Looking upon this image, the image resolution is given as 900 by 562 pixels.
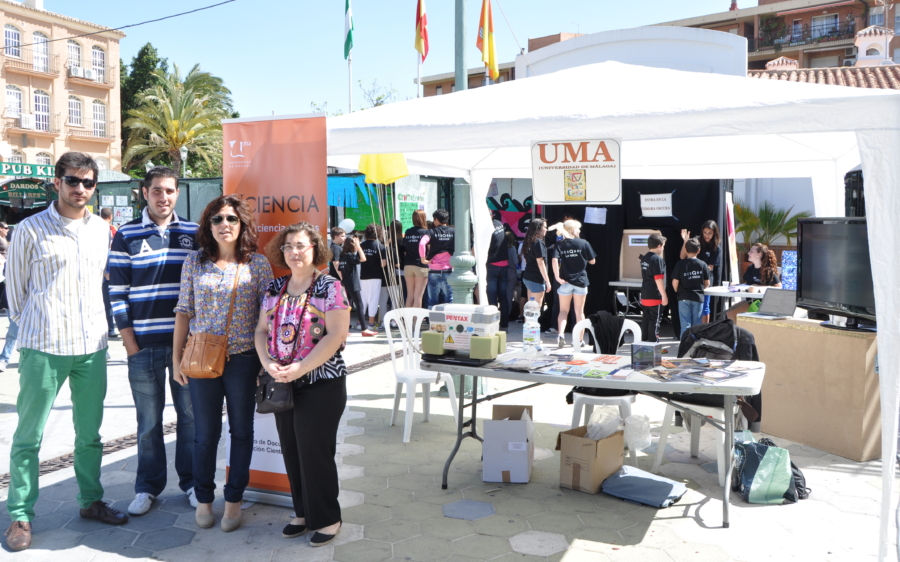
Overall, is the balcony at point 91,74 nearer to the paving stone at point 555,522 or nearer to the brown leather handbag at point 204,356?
the brown leather handbag at point 204,356

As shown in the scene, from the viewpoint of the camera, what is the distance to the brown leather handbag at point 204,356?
3102 mm

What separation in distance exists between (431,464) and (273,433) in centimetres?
116

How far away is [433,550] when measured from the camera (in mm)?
3182

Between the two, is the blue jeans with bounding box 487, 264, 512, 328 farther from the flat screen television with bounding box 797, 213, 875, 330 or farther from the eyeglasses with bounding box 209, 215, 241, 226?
the eyeglasses with bounding box 209, 215, 241, 226

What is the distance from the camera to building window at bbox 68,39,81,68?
120 ft

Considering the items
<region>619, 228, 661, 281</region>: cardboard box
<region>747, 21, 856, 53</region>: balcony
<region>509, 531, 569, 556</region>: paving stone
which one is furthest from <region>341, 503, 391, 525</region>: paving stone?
<region>747, 21, 856, 53</region>: balcony

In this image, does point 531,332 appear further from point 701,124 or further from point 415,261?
point 415,261

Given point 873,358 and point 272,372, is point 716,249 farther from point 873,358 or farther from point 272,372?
point 272,372

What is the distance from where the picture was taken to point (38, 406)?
319 cm

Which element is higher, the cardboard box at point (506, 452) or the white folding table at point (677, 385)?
the white folding table at point (677, 385)

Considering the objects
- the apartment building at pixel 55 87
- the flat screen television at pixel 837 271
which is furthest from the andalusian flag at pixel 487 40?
the apartment building at pixel 55 87

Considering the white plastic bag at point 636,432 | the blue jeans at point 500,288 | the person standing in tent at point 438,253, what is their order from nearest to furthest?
the white plastic bag at point 636,432 → the person standing in tent at point 438,253 → the blue jeans at point 500,288

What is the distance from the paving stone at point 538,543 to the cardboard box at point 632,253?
772cm

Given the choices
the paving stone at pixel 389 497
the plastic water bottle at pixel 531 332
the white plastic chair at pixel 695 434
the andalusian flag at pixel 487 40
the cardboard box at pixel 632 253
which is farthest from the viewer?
the cardboard box at pixel 632 253
